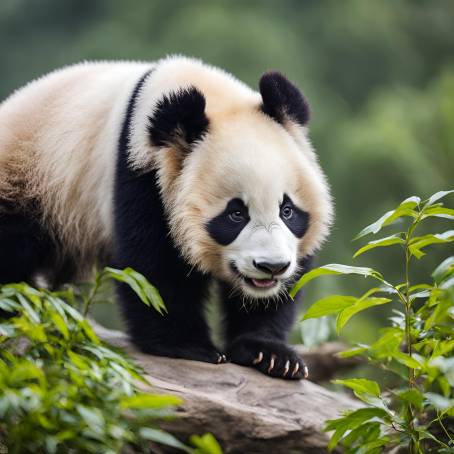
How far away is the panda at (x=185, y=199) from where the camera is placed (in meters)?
4.32

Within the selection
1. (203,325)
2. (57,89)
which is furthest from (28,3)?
(203,325)

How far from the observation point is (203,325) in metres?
4.62

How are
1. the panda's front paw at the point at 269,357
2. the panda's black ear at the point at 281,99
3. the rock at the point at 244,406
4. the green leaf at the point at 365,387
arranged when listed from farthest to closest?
the panda's black ear at the point at 281,99, the panda's front paw at the point at 269,357, the rock at the point at 244,406, the green leaf at the point at 365,387

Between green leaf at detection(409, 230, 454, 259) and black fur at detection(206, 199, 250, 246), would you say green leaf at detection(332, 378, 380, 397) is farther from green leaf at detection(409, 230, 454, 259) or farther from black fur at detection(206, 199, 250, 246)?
black fur at detection(206, 199, 250, 246)

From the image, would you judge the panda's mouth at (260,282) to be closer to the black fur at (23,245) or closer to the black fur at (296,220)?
the black fur at (296,220)

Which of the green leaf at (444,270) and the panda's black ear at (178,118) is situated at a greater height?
the panda's black ear at (178,118)

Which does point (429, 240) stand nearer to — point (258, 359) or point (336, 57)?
point (258, 359)

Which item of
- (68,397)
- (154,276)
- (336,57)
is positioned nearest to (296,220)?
(154,276)

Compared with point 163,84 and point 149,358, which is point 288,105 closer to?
point 163,84

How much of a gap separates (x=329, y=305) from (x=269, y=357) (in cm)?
138

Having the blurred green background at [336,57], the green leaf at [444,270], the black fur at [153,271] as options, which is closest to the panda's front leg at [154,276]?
the black fur at [153,271]

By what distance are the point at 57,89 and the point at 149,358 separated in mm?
1821

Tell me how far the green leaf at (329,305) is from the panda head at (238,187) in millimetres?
888

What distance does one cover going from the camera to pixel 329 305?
→ 321 cm
